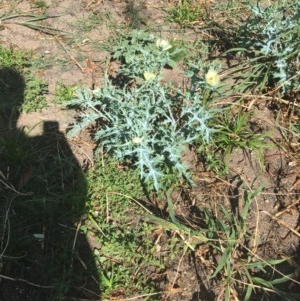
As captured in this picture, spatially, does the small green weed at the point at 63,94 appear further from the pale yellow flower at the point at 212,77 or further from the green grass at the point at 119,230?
the pale yellow flower at the point at 212,77

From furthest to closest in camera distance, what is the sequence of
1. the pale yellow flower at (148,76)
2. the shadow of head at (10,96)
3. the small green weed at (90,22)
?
the small green weed at (90,22)
the shadow of head at (10,96)
the pale yellow flower at (148,76)

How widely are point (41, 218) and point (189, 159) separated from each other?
993 mm

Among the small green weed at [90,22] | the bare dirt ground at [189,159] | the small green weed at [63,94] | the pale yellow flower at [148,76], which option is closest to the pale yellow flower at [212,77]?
the pale yellow flower at [148,76]

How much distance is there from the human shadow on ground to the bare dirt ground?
3.7 inches

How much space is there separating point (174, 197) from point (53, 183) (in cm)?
75

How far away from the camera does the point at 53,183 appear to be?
266 cm

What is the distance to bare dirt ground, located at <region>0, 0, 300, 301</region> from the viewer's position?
2389mm

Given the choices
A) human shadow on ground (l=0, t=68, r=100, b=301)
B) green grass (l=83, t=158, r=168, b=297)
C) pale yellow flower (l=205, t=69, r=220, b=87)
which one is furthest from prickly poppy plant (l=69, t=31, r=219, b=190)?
human shadow on ground (l=0, t=68, r=100, b=301)

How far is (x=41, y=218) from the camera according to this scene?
2500mm

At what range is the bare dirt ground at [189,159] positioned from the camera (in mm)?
2389

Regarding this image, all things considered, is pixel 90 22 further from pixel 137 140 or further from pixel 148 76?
pixel 137 140

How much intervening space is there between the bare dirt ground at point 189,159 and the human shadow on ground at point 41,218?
0.09 meters

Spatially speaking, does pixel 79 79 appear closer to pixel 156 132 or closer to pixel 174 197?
pixel 156 132

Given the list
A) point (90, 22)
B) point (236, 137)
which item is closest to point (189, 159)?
point (236, 137)
